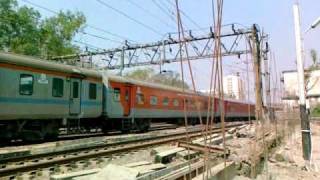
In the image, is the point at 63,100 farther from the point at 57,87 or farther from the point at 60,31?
the point at 60,31

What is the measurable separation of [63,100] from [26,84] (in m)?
2.04

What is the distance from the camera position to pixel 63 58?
37.4 meters

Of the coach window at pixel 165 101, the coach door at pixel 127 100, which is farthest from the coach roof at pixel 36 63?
the coach window at pixel 165 101

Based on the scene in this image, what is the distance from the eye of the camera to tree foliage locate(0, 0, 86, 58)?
39312 mm

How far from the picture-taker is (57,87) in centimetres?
1413

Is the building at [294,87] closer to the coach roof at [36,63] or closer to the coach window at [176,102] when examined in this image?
the coach window at [176,102]

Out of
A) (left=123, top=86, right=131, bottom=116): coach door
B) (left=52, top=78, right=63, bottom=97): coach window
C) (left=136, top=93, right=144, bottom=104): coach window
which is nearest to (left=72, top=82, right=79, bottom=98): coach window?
(left=52, top=78, right=63, bottom=97): coach window

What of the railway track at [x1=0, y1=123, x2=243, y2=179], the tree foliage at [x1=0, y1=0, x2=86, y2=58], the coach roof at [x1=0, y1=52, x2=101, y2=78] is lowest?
the railway track at [x1=0, y1=123, x2=243, y2=179]

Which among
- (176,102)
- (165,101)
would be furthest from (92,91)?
(176,102)

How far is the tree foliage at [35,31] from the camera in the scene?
39.3 metres

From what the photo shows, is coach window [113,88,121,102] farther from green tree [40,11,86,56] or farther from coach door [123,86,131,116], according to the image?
green tree [40,11,86,56]

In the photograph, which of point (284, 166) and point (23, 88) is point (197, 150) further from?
point (23, 88)

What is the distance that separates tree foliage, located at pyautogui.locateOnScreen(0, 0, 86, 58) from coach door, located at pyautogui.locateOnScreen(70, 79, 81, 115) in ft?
82.8

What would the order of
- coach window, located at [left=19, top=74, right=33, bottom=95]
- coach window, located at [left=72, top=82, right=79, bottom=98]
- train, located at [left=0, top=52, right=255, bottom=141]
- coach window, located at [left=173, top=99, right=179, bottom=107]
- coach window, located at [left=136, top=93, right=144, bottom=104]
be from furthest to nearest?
coach window, located at [left=173, top=99, right=179, bottom=107] < coach window, located at [left=136, top=93, right=144, bottom=104] < coach window, located at [left=72, top=82, right=79, bottom=98] < coach window, located at [left=19, top=74, right=33, bottom=95] < train, located at [left=0, top=52, right=255, bottom=141]
